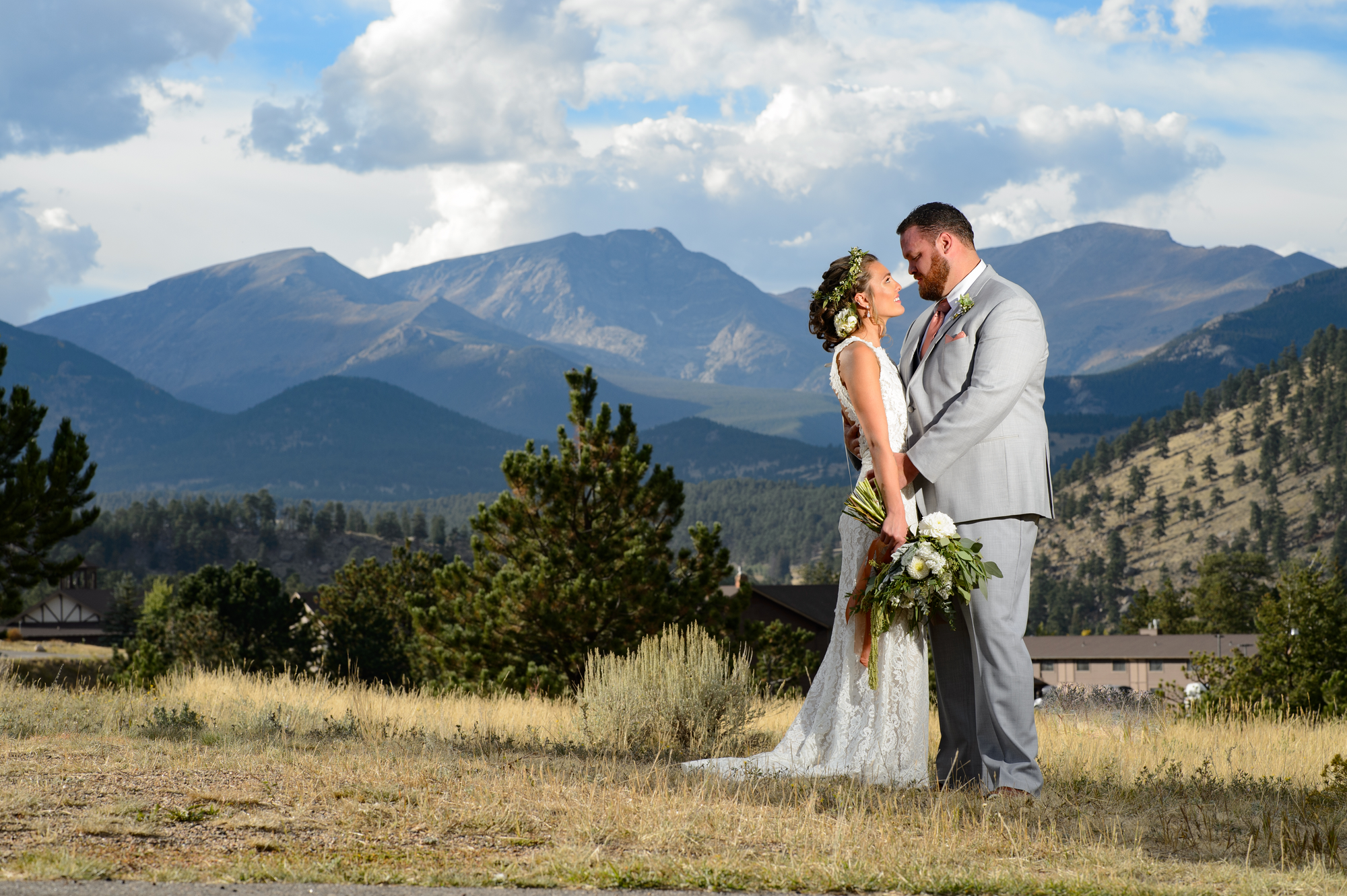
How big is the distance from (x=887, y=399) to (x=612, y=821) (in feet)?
8.17

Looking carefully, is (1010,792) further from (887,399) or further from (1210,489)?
(1210,489)

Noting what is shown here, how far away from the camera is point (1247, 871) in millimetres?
4023

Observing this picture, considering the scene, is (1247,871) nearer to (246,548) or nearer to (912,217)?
(912,217)

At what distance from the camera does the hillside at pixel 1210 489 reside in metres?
134

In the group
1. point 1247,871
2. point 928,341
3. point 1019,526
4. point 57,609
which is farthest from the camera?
point 57,609

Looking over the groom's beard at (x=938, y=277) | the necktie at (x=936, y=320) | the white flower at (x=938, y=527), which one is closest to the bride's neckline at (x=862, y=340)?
the necktie at (x=936, y=320)

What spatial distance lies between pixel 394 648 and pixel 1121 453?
504 feet

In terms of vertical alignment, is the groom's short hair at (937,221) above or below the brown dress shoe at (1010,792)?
above

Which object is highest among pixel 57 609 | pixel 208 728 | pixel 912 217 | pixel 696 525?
pixel 912 217

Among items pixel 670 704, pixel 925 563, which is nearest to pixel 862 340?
pixel 925 563

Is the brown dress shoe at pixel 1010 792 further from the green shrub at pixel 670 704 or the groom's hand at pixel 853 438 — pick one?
the green shrub at pixel 670 704

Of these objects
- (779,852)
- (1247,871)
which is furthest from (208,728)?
(1247,871)

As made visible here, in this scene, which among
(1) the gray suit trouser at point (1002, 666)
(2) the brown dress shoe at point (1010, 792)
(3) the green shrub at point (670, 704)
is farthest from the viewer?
(3) the green shrub at point (670, 704)

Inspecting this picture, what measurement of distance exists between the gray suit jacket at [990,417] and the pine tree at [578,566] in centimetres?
1305
